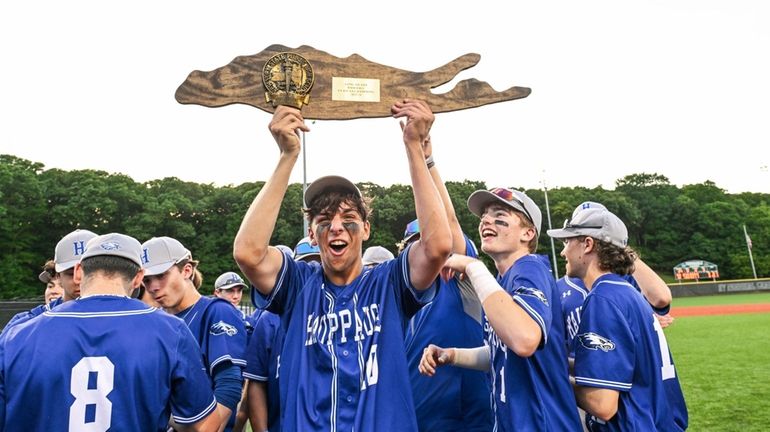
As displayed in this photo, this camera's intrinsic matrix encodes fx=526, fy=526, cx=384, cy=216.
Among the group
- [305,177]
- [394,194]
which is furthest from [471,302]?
[394,194]

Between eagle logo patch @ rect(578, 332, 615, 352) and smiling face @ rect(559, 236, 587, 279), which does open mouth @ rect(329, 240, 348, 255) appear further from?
smiling face @ rect(559, 236, 587, 279)

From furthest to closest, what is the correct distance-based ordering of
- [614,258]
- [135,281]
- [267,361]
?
[267,361] < [614,258] < [135,281]

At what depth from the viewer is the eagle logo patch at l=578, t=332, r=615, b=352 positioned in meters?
2.93

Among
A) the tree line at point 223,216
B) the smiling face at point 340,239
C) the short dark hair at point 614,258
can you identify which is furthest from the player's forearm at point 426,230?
the tree line at point 223,216

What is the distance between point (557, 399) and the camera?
2746 millimetres

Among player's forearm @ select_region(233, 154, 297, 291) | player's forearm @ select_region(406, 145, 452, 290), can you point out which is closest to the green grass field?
player's forearm @ select_region(406, 145, 452, 290)

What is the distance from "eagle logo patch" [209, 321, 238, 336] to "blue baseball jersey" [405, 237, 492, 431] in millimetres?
1201

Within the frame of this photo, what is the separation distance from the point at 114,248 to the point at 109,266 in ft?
0.33

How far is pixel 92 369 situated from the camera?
2535mm

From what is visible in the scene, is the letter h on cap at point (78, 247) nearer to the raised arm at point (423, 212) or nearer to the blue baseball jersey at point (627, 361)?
the raised arm at point (423, 212)

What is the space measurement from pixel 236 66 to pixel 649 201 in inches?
3355

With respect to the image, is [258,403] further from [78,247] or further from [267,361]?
[78,247]

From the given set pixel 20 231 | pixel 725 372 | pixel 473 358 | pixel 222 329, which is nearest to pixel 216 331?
pixel 222 329

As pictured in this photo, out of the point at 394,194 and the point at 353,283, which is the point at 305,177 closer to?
the point at 353,283
